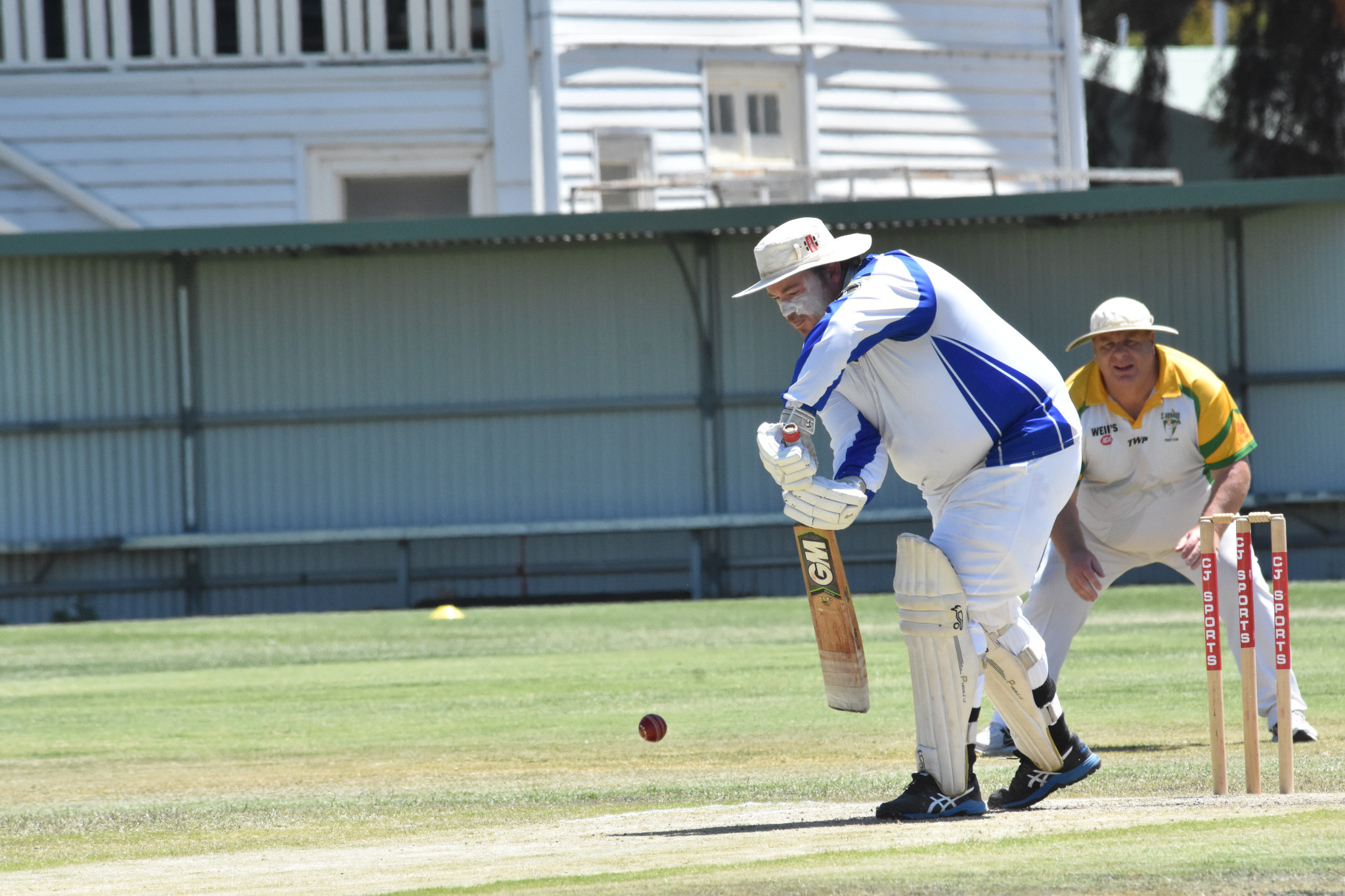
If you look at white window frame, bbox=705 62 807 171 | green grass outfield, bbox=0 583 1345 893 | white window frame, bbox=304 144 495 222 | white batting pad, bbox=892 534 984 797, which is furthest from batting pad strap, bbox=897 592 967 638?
white window frame, bbox=705 62 807 171

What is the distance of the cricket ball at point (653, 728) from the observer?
312 inches

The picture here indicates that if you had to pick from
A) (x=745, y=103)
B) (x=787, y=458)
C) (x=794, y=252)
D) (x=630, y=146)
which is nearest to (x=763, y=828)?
(x=787, y=458)

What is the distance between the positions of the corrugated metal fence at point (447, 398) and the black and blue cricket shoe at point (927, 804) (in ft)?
45.0

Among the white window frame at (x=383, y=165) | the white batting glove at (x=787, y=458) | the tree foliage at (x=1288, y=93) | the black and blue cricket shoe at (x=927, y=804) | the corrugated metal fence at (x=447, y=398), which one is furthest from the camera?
the tree foliage at (x=1288, y=93)

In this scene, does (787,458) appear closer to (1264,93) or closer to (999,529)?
(999,529)

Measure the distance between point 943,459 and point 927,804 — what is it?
1.15 metres

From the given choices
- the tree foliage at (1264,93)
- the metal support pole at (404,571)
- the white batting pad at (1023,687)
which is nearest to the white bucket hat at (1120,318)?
the white batting pad at (1023,687)

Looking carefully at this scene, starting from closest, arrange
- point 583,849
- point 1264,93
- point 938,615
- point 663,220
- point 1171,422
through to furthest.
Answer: point 583,849, point 938,615, point 1171,422, point 663,220, point 1264,93

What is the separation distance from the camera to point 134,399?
64.8 feet

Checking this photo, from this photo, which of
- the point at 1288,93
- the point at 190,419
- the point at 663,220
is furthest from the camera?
the point at 1288,93

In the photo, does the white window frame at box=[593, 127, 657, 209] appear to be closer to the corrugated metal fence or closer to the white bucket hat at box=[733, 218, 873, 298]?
the corrugated metal fence

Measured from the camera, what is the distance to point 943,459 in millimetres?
5992

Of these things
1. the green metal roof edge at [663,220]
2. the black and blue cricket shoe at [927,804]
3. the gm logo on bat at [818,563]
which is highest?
the green metal roof edge at [663,220]

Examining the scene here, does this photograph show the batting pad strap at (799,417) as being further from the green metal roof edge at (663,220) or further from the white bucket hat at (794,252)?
the green metal roof edge at (663,220)
